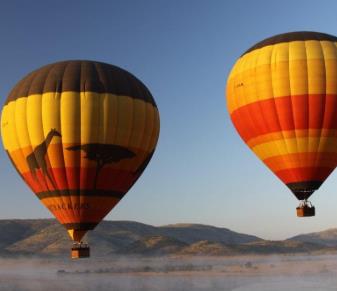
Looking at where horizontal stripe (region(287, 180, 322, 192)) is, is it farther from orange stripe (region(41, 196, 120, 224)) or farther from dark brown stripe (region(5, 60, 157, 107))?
orange stripe (region(41, 196, 120, 224))

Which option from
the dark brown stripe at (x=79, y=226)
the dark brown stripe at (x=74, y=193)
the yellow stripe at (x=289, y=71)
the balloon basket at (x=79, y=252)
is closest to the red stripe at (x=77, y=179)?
the dark brown stripe at (x=74, y=193)

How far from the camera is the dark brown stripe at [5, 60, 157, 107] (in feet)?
123

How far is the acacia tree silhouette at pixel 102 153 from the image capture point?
36812mm

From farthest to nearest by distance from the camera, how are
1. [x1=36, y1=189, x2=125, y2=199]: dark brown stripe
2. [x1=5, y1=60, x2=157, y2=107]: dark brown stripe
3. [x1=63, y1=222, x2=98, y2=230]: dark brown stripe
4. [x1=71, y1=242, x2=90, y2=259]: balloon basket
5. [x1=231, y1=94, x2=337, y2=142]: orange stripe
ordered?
1. [x1=231, y1=94, x2=337, y2=142]: orange stripe
2. [x1=5, y1=60, x2=157, y2=107]: dark brown stripe
3. [x1=36, y1=189, x2=125, y2=199]: dark brown stripe
4. [x1=63, y1=222, x2=98, y2=230]: dark brown stripe
5. [x1=71, y1=242, x2=90, y2=259]: balloon basket

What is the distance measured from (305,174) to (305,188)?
34.2 inches

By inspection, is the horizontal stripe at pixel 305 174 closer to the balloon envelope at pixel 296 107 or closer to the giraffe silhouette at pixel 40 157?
the balloon envelope at pixel 296 107

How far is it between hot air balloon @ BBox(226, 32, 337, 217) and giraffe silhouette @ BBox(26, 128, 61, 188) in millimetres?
12825

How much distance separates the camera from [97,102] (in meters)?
37.2

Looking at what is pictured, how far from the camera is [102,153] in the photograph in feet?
122

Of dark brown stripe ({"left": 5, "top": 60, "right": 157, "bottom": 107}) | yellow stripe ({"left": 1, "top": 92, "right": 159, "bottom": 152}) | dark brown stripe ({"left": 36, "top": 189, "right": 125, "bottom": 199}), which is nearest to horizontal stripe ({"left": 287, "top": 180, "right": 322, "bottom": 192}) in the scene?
yellow stripe ({"left": 1, "top": 92, "right": 159, "bottom": 152})

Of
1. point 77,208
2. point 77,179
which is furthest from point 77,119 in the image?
point 77,208

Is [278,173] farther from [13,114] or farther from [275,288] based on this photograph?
[275,288]

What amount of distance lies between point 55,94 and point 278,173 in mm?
14915

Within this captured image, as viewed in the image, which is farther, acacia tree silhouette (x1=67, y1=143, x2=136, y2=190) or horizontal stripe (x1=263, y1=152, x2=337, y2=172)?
horizontal stripe (x1=263, y1=152, x2=337, y2=172)
